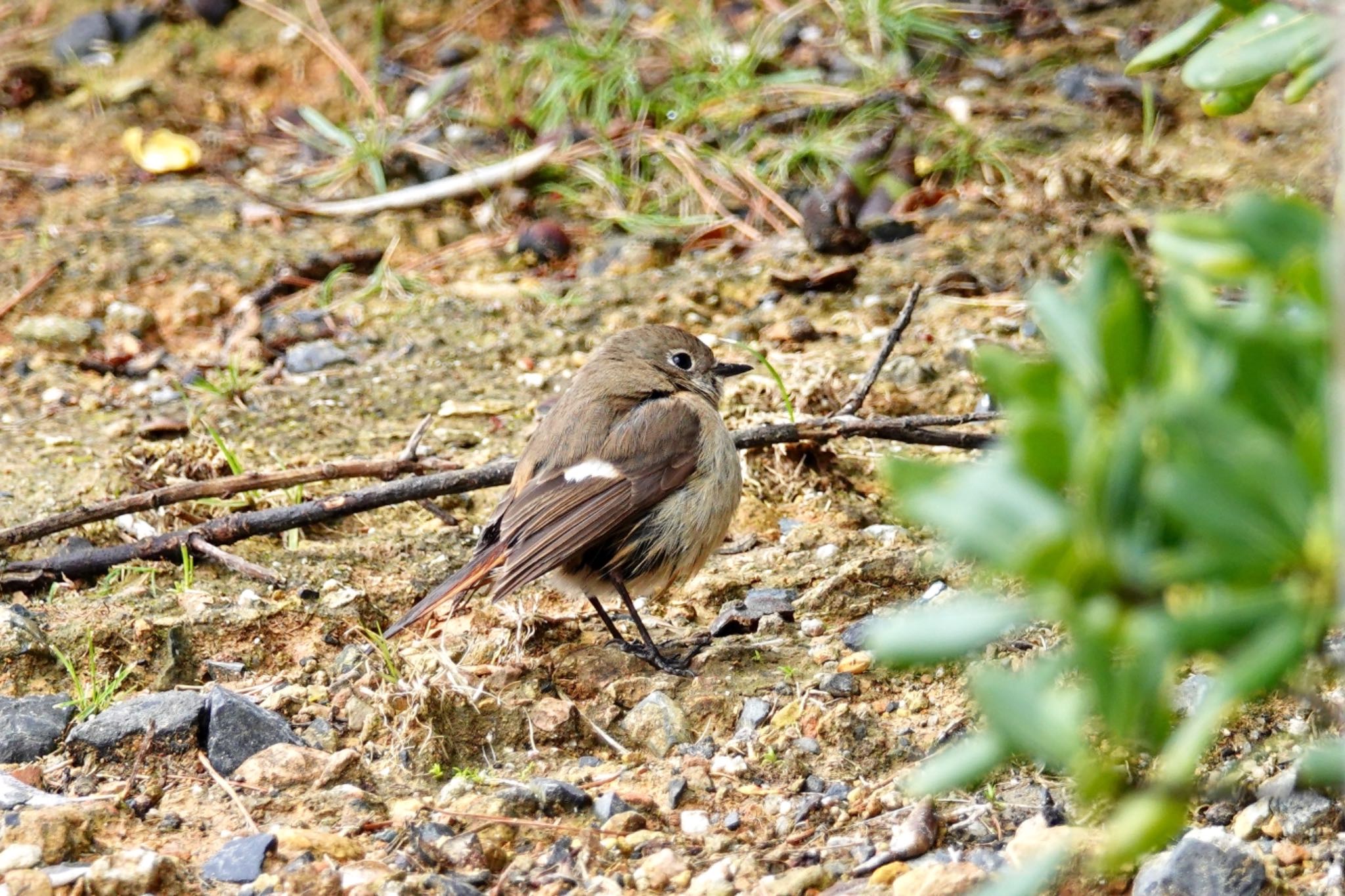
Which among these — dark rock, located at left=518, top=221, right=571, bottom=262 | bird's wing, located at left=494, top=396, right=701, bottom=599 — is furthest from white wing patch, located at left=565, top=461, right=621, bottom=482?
dark rock, located at left=518, top=221, right=571, bottom=262

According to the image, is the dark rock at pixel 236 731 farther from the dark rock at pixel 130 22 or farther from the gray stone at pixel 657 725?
the dark rock at pixel 130 22

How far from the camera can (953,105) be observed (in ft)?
23.9

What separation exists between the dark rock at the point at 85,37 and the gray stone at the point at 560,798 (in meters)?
6.88

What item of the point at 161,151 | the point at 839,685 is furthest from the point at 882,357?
the point at 161,151

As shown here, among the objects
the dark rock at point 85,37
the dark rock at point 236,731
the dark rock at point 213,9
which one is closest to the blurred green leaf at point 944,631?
the dark rock at point 236,731

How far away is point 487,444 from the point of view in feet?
17.7

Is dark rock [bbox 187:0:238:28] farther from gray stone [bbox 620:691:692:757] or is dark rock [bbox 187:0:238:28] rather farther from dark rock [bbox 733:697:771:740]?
dark rock [bbox 733:697:771:740]

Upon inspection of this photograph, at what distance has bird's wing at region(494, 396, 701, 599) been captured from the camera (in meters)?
4.10

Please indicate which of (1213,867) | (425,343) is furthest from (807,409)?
(1213,867)

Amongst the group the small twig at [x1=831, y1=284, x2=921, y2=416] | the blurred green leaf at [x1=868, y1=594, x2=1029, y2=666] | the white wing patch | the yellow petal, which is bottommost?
the yellow petal

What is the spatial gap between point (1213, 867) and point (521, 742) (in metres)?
1.66

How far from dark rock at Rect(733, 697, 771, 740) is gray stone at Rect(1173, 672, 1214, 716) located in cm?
98

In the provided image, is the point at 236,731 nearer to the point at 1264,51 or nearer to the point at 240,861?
the point at 240,861

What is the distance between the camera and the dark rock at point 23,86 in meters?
8.36
